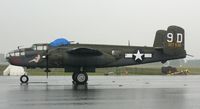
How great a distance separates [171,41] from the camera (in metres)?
26.5

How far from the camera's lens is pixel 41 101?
14016mm

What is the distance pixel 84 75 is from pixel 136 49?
3616mm

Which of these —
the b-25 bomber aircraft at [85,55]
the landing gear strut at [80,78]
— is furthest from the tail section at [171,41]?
the landing gear strut at [80,78]

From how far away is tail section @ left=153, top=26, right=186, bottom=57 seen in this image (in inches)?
1033

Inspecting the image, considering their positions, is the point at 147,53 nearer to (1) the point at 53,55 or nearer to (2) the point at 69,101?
(1) the point at 53,55

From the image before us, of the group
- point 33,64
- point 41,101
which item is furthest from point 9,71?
point 41,101

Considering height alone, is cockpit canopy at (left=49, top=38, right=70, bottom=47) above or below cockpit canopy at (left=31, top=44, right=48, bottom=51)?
above

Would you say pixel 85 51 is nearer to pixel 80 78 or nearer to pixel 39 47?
pixel 80 78

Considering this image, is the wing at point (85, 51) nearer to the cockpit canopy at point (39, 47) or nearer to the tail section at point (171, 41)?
the cockpit canopy at point (39, 47)

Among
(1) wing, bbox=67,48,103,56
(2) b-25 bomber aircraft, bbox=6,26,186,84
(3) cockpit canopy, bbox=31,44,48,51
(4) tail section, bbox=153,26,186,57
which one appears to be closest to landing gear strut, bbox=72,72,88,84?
(2) b-25 bomber aircraft, bbox=6,26,186,84

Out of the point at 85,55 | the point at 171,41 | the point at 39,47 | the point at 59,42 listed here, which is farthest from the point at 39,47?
the point at 171,41

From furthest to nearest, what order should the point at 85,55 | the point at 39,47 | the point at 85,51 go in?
1. the point at 39,47
2. the point at 85,55
3. the point at 85,51

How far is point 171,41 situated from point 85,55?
5699 mm

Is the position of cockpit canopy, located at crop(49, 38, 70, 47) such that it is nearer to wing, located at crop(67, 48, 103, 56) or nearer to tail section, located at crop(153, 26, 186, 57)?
wing, located at crop(67, 48, 103, 56)
